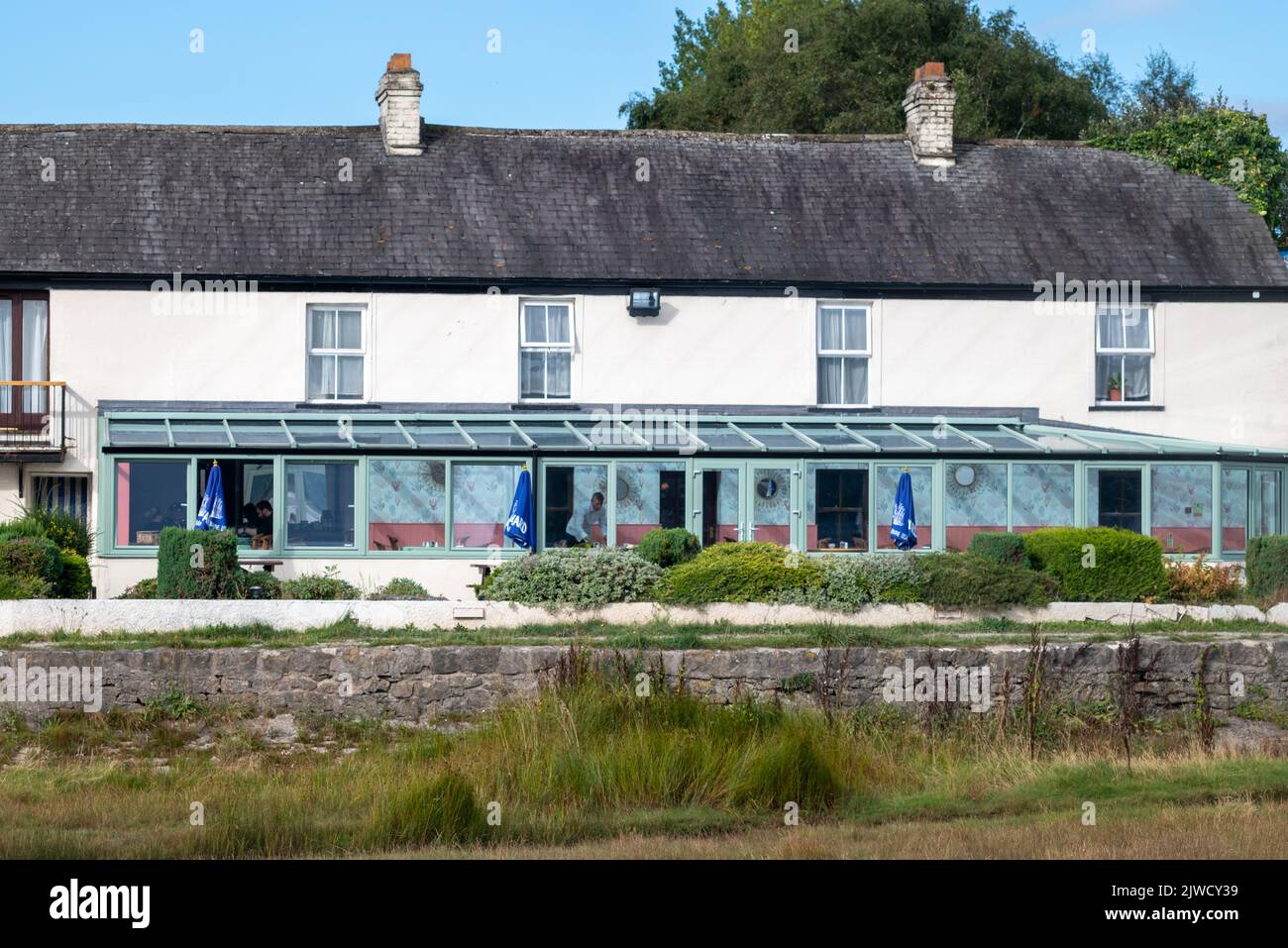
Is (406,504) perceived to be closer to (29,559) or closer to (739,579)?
(29,559)

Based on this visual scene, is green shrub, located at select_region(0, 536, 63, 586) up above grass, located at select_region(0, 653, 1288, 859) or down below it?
above

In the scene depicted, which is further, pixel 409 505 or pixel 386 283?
pixel 386 283

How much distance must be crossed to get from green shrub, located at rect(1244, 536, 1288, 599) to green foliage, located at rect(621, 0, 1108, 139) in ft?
60.7

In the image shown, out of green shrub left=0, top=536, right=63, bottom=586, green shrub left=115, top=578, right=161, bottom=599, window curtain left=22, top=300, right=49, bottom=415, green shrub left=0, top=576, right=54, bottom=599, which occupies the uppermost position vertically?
window curtain left=22, top=300, right=49, bottom=415

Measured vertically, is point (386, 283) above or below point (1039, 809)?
above

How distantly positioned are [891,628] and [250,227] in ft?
42.8

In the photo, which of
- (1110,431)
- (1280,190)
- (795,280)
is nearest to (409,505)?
(795,280)

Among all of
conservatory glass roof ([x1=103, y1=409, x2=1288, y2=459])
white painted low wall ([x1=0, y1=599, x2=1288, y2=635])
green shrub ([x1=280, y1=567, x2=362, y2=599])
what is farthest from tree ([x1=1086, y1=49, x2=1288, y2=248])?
green shrub ([x1=280, y1=567, x2=362, y2=599])

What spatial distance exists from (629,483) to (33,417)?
9266mm

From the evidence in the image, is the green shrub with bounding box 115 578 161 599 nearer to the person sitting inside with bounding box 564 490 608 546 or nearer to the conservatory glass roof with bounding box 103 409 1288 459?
the conservatory glass roof with bounding box 103 409 1288 459

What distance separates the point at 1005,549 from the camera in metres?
Result: 19.7

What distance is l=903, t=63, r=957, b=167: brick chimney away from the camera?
1086 inches

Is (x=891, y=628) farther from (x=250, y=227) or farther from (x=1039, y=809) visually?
(x=250, y=227)

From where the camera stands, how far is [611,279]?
2472 cm
